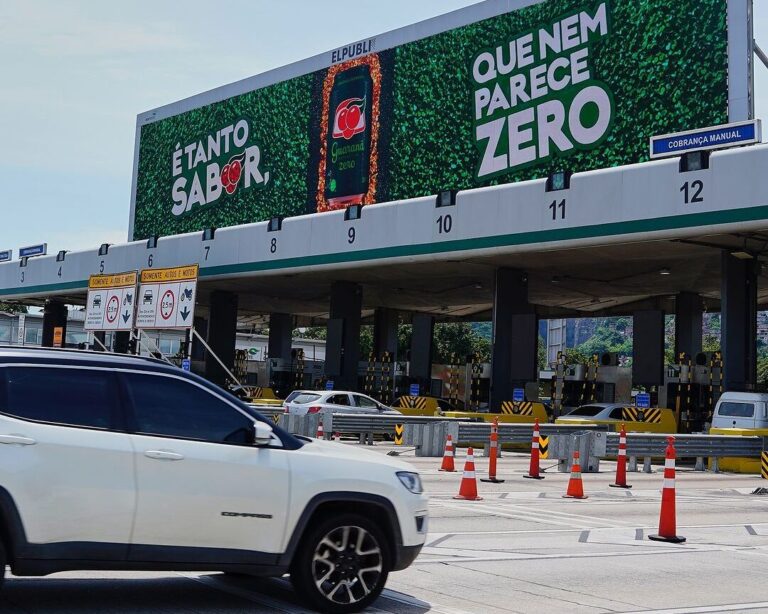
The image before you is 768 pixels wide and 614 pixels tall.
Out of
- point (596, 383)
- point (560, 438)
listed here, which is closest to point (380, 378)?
point (596, 383)

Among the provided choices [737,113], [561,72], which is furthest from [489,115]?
[737,113]

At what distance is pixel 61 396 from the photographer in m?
6.84

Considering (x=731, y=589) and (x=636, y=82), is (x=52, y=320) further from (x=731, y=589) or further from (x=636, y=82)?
(x=731, y=589)

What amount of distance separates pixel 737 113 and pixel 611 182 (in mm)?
5875

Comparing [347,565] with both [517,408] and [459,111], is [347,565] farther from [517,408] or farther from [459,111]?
[459,111]

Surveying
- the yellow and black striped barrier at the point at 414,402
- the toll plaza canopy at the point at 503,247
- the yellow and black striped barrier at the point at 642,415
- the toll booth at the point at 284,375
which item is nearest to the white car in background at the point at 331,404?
the toll plaza canopy at the point at 503,247

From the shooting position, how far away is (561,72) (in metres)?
39.2

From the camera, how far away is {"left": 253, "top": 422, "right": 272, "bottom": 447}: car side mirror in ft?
23.6

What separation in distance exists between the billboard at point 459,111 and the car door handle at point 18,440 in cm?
3046

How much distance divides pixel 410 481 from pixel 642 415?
25.4 meters

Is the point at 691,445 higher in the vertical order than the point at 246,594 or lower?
higher

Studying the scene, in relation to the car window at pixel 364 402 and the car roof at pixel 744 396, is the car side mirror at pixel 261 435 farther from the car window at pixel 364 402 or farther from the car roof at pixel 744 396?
the car window at pixel 364 402

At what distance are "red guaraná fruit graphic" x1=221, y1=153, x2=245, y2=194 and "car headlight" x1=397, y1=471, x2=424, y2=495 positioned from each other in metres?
47.7

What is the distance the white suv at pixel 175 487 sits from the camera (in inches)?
257
